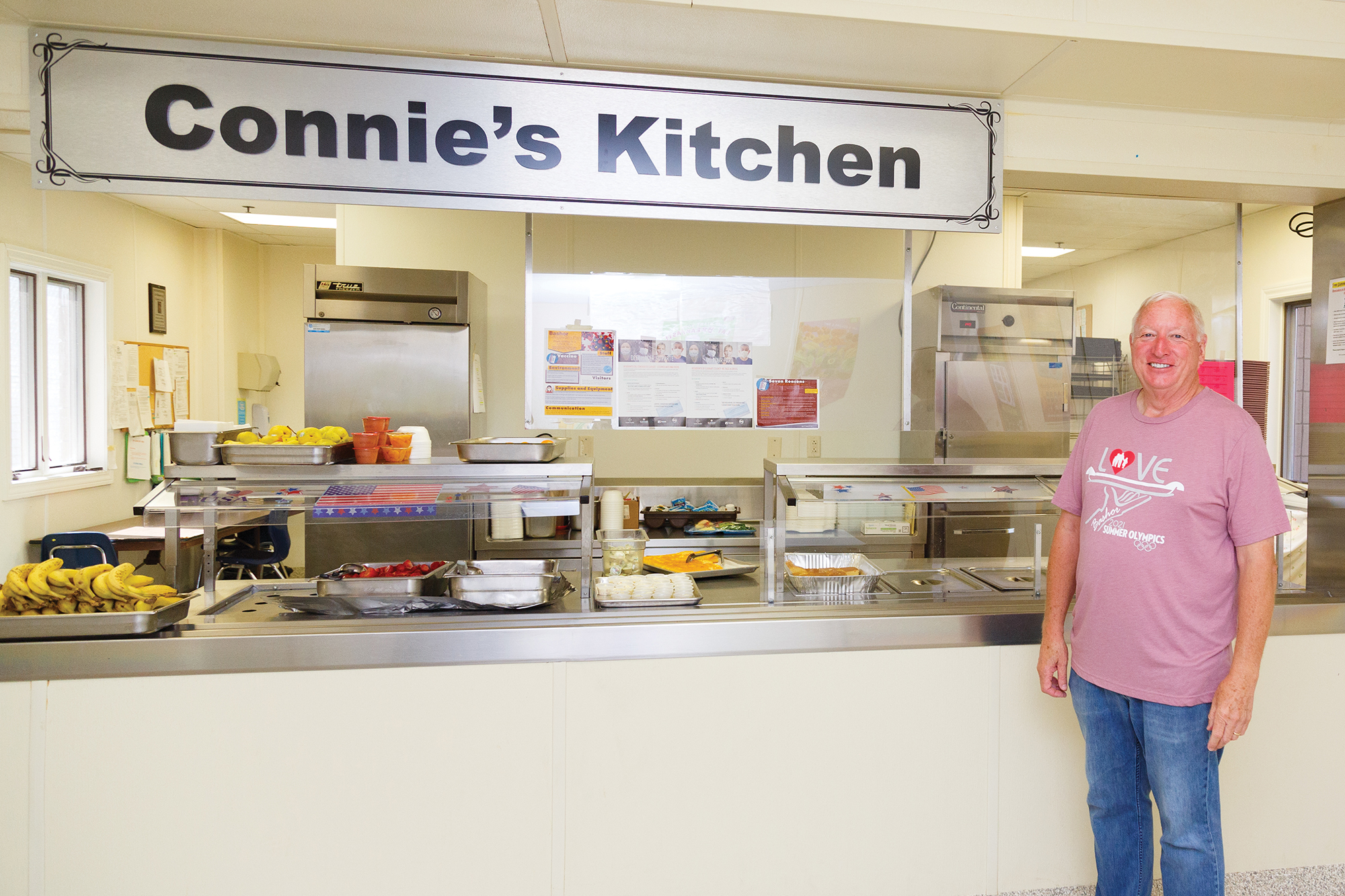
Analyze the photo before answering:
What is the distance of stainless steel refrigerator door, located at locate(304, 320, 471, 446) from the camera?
429cm

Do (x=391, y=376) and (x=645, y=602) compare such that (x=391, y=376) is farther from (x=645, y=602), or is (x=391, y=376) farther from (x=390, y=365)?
(x=645, y=602)

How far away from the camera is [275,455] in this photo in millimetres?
2234

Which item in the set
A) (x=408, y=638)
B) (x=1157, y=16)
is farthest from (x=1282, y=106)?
(x=408, y=638)

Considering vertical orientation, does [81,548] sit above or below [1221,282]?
below

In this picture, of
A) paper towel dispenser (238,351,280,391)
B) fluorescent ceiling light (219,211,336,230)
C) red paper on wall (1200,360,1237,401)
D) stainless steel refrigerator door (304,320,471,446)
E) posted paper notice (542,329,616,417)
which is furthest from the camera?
paper towel dispenser (238,351,280,391)

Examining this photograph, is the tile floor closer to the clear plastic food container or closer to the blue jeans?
the blue jeans

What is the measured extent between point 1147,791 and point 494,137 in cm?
246

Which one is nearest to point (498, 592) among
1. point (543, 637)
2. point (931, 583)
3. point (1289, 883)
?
point (543, 637)

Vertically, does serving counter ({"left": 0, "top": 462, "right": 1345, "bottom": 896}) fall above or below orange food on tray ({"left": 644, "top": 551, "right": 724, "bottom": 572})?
below

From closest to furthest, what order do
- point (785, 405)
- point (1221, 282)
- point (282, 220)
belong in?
point (785, 405) → point (1221, 282) → point (282, 220)

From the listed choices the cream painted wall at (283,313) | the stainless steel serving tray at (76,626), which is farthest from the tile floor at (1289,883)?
the cream painted wall at (283,313)

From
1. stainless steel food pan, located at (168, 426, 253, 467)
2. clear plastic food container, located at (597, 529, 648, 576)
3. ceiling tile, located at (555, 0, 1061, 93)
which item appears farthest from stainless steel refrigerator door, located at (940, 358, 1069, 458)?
stainless steel food pan, located at (168, 426, 253, 467)

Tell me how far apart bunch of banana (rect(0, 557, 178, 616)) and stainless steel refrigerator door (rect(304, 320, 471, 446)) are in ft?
7.24

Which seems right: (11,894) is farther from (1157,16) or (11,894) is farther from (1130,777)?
(1157,16)
